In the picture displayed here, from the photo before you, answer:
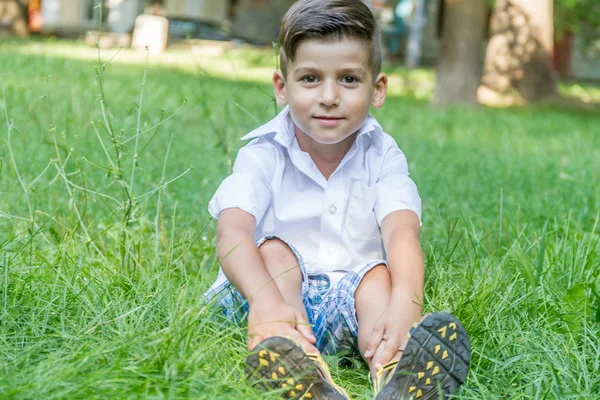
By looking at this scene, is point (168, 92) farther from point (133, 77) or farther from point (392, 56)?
point (392, 56)

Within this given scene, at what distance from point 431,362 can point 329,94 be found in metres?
0.84

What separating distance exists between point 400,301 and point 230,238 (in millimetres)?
475

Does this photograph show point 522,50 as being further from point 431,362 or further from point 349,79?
point 431,362

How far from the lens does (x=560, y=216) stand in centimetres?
397

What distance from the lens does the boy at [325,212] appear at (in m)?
2.32

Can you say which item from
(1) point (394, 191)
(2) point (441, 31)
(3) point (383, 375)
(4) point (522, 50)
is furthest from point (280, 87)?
(2) point (441, 31)

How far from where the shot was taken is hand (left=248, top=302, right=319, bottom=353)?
2.19 m

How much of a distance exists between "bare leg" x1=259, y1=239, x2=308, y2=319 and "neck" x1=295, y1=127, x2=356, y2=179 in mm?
338

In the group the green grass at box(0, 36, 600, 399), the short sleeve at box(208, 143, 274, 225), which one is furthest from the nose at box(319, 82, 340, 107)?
the green grass at box(0, 36, 600, 399)

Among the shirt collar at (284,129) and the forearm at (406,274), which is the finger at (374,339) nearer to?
the forearm at (406,274)

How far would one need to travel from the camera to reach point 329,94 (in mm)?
2553

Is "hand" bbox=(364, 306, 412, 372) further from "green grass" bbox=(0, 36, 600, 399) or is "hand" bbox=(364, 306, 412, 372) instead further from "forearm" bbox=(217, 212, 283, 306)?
"forearm" bbox=(217, 212, 283, 306)

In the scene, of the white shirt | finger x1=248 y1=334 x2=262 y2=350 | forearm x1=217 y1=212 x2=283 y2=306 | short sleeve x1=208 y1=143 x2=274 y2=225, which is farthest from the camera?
the white shirt

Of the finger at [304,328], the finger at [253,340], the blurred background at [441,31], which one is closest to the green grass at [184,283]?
the finger at [253,340]
